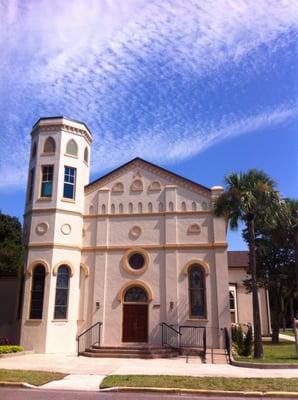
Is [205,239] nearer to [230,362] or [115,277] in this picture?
[115,277]

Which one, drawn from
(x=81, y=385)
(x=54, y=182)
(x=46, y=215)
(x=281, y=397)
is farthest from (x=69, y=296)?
(x=281, y=397)

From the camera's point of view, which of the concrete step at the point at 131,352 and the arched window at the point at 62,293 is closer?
the concrete step at the point at 131,352

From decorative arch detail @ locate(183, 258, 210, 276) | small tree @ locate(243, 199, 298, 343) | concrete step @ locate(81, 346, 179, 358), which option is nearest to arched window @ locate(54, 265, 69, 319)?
concrete step @ locate(81, 346, 179, 358)

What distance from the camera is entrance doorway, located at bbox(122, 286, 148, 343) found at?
22734mm

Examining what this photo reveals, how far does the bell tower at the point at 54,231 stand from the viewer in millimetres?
21922

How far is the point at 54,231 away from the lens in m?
23.2

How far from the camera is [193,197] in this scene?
80.1 ft

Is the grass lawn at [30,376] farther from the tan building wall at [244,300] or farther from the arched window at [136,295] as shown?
the tan building wall at [244,300]

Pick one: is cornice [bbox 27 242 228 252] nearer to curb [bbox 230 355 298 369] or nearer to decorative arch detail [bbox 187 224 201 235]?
decorative arch detail [bbox 187 224 201 235]

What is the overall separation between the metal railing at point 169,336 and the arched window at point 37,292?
21.5 feet

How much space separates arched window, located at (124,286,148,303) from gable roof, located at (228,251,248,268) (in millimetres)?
18991

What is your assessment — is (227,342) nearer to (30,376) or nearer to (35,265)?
(30,376)

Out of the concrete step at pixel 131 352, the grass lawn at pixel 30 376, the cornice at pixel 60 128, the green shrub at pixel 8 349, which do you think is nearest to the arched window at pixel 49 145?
the cornice at pixel 60 128

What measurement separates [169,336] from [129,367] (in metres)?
6.31
